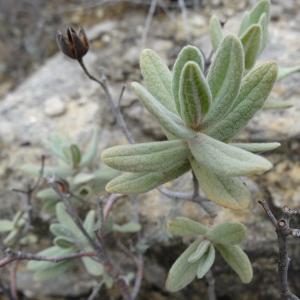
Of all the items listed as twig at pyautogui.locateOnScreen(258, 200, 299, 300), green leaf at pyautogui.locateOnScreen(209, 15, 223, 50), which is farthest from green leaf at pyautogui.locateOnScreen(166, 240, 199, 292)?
green leaf at pyautogui.locateOnScreen(209, 15, 223, 50)

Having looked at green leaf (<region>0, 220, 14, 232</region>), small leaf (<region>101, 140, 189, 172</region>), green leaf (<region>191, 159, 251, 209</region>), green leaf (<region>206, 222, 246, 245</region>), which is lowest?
green leaf (<region>0, 220, 14, 232</region>)

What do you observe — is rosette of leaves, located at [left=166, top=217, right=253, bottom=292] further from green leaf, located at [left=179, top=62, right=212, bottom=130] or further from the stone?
the stone

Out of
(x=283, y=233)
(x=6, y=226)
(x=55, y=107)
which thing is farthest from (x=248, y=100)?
(x=55, y=107)

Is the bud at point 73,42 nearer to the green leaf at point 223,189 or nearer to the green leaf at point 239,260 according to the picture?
the green leaf at point 223,189

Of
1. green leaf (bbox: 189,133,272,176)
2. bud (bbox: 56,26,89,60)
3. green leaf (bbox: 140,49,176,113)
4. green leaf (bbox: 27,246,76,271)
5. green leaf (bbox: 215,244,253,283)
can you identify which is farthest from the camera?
green leaf (bbox: 27,246,76,271)

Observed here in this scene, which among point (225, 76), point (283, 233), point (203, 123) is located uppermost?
point (225, 76)

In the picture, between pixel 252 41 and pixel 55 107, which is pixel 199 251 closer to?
pixel 252 41
